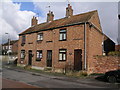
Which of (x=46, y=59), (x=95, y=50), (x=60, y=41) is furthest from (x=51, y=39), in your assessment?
(x=95, y=50)

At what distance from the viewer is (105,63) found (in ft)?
51.2

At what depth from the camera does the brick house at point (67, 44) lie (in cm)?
1633

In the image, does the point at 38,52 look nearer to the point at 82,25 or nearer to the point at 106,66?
the point at 82,25

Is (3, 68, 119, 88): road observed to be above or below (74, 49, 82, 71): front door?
below

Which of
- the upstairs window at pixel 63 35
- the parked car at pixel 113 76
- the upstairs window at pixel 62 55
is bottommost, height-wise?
the parked car at pixel 113 76

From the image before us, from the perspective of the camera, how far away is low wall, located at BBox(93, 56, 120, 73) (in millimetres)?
15062

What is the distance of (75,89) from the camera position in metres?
9.24

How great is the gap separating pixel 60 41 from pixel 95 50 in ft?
16.3

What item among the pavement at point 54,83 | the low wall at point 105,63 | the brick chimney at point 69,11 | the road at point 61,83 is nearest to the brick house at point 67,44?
the brick chimney at point 69,11

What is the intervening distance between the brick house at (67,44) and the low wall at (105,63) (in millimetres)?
653

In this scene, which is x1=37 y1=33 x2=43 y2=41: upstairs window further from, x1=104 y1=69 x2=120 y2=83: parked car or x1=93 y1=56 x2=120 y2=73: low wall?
x1=104 y1=69 x2=120 y2=83: parked car

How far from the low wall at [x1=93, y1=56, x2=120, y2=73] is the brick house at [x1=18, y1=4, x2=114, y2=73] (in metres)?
0.65

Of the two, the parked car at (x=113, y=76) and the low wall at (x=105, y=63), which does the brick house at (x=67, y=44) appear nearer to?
the low wall at (x=105, y=63)

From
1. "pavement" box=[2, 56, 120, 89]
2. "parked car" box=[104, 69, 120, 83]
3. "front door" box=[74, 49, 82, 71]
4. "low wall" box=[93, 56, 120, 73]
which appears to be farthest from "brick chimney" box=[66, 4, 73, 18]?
"parked car" box=[104, 69, 120, 83]
